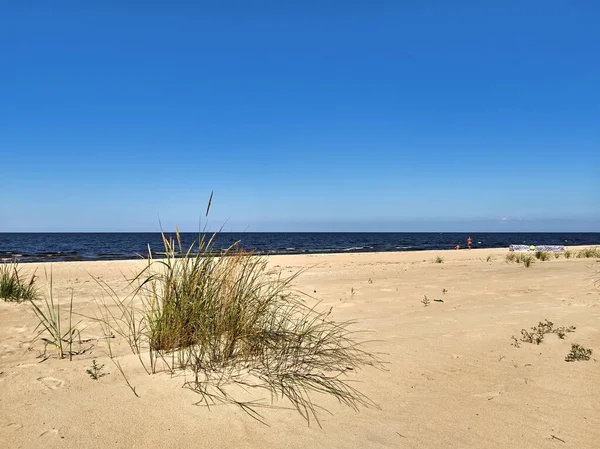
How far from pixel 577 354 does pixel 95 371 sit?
4307mm

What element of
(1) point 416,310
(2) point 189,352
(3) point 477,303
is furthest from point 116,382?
(3) point 477,303

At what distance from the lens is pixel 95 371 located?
331cm

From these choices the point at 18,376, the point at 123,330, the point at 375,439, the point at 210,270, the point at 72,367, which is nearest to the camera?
the point at 375,439

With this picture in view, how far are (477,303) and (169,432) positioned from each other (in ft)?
18.6

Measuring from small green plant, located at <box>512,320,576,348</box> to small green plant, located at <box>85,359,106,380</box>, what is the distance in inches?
156

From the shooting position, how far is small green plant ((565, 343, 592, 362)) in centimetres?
382

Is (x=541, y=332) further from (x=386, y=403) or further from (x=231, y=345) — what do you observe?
(x=231, y=345)

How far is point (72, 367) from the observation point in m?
3.43

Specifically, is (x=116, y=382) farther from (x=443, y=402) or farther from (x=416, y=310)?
(x=416, y=310)

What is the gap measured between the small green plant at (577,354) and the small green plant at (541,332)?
0.37 meters

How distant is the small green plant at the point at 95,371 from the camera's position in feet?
10.5

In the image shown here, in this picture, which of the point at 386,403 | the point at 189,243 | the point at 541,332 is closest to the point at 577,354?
the point at 541,332

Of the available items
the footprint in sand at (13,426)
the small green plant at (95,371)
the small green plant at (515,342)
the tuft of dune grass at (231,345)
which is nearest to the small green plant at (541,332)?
the small green plant at (515,342)

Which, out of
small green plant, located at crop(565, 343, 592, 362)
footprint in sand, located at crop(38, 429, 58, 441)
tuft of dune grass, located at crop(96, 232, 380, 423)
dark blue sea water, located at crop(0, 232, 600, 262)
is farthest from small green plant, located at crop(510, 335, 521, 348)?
footprint in sand, located at crop(38, 429, 58, 441)
